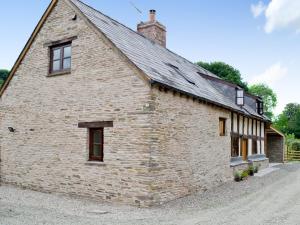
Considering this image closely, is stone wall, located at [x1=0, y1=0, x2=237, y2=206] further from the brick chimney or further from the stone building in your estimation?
the brick chimney

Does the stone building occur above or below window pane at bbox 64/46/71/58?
below

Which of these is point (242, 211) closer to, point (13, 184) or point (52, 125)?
point (52, 125)

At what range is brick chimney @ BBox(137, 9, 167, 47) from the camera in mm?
21066

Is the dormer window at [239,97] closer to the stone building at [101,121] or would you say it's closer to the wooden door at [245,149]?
the wooden door at [245,149]

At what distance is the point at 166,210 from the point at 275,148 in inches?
957

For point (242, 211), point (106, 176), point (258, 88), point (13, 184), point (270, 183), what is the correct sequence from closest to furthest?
point (242, 211), point (106, 176), point (13, 184), point (270, 183), point (258, 88)

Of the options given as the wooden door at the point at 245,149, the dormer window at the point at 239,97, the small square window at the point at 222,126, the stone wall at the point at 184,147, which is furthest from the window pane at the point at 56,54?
the wooden door at the point at 245,149

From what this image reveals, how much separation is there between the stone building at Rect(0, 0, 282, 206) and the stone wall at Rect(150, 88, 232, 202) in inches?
1.4

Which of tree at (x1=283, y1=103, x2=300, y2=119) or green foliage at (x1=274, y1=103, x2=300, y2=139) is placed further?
tree at (x1=283, y1=103, x2=300, y2=119)

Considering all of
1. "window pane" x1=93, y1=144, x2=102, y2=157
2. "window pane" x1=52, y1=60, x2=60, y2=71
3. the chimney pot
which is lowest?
"window pane" x1=93, y1=144, x2=102, y2=157

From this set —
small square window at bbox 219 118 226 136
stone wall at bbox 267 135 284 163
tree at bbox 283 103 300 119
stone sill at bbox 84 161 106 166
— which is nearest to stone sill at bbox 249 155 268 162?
small square window at bbox 219 118 226 136

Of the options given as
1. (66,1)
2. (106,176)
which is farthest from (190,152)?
(66,1)

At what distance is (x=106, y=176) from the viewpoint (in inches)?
464

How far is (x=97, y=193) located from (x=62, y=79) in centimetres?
479
